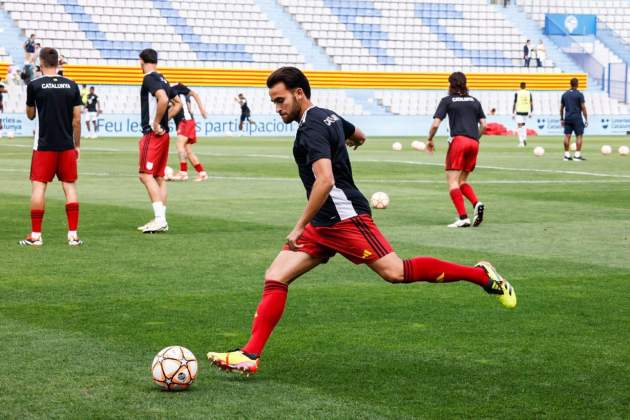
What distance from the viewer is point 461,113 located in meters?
15.9

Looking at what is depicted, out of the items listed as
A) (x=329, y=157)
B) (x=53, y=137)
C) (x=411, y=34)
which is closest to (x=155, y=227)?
(x=53, y=137)

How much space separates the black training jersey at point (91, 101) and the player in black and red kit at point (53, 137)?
33.3 m

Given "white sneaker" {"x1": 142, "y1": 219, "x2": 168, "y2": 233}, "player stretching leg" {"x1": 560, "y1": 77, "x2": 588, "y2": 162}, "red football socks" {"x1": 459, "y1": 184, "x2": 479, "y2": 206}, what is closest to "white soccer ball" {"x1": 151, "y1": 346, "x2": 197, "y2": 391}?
"white sneaker" {"x1": 142, "y1": 219, "x2": 168, "y2": 233}

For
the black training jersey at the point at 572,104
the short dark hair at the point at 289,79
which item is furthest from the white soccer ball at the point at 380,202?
the black training jersey at the point at 572,104

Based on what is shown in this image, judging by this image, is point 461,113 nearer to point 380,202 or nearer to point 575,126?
point 380,202

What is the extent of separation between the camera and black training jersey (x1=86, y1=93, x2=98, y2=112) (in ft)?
150

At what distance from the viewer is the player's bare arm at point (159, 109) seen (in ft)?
47.4

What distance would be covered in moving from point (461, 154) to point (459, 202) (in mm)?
740

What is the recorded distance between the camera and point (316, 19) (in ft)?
189

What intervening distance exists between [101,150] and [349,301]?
27.2 meters

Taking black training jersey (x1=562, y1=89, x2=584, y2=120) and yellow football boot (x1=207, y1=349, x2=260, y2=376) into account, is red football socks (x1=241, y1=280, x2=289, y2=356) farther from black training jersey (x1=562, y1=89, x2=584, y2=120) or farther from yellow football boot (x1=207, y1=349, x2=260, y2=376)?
black training jersey (x1=562, y1=89, x2=584, y2=120)

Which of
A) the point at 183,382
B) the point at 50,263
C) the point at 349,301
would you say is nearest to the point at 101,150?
the point at 50,263

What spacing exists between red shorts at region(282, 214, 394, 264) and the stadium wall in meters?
40.4

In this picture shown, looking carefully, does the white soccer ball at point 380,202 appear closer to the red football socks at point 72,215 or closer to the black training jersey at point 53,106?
the red football socks at point 72,215
